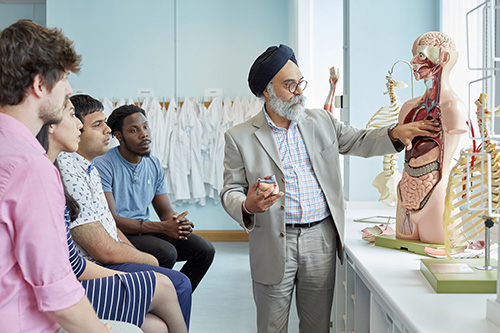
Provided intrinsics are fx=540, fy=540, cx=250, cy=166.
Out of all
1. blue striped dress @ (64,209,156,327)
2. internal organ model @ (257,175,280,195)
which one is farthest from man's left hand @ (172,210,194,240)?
internal organ model @ (257,175,280,195)

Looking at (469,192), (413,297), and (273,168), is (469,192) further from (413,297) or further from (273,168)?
(273,168)

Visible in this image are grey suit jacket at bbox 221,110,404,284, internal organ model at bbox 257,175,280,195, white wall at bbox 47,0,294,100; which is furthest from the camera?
white wall at bbox 47,0,294,100

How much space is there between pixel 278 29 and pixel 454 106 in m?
4.72

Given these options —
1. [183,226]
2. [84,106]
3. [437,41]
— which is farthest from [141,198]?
[437,41]

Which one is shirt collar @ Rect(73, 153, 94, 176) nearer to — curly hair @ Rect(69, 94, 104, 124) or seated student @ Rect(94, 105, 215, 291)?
curly hair @ Rect(69, 94, 104, 124)

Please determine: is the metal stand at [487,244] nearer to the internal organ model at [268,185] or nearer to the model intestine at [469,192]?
the model intestine at [469,192]

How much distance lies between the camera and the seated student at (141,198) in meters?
3.27

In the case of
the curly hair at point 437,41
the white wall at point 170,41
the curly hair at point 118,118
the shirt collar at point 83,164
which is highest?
the white wall at point 170,41

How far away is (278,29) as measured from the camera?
6.46m

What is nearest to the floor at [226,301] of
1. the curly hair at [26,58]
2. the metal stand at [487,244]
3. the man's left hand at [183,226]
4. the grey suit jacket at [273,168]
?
the man's left hand at [183,226]

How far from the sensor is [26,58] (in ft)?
4.43

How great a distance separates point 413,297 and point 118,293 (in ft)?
3.52

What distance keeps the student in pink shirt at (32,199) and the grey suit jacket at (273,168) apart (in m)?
0.89

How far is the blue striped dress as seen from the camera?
199 cm
